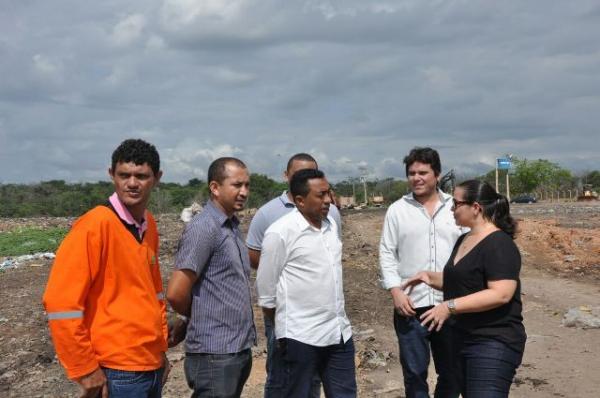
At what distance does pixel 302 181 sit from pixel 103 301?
142 cm

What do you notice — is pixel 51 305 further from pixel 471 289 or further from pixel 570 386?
pixel 570 386

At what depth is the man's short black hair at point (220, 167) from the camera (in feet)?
11.8

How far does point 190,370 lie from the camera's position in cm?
338

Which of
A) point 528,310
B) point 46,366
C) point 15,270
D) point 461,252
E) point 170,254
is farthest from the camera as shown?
point 170,254

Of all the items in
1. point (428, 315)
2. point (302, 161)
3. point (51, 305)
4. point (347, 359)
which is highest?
point (302, 161)

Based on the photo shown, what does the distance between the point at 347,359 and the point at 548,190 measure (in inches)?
2550

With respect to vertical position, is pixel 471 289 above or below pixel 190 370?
above

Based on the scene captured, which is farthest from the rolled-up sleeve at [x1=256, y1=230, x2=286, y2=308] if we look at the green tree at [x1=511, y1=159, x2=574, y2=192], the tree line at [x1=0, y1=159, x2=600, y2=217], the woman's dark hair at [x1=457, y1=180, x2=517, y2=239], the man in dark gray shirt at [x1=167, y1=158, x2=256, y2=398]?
the green tree at [x1=511, y1=159, x2=574, y2=192]

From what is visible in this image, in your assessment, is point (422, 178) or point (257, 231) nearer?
point (422, 178)

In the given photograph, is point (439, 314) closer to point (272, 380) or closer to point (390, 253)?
point (390, 253)

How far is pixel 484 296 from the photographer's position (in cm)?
330

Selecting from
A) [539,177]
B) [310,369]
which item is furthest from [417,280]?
[539,177]

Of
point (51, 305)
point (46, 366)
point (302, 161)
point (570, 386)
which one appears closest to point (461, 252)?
point (302, 161)

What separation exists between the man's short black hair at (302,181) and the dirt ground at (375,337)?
2.64 meters
